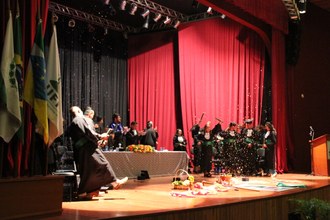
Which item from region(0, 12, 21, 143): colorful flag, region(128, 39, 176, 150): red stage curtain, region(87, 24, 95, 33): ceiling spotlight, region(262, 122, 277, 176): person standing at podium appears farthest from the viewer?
region(128, 39, 176, 150): red stage curtain

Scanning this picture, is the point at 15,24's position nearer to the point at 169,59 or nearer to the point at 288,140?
the point at 288,140

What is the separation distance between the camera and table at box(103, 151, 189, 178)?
876 cm

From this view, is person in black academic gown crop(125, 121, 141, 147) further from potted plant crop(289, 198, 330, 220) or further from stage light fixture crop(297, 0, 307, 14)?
potted plant crop(289, 198, 330, 220)

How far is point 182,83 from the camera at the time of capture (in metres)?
12.8

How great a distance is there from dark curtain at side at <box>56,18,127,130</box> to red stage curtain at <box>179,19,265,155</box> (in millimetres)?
2423

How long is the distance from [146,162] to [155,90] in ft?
14.9

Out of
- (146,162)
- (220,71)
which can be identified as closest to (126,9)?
(220,71)

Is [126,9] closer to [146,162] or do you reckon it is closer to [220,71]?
[220,71]

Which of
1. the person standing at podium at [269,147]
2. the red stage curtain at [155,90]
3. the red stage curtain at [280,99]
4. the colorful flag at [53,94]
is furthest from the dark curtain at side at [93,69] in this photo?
the colorful flag at [53,94]

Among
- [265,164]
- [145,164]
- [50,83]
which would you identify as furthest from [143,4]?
[50,83]

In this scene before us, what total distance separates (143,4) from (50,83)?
8050 mm

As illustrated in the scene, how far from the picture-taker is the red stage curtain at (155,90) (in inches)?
528

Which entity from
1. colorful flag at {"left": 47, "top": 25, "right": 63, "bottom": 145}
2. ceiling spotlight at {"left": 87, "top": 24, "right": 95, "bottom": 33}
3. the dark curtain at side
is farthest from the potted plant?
ceiling spotlight at {"left": 87, "top": 24, "right": 95, "bottom": 33}

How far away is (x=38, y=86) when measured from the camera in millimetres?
3777
